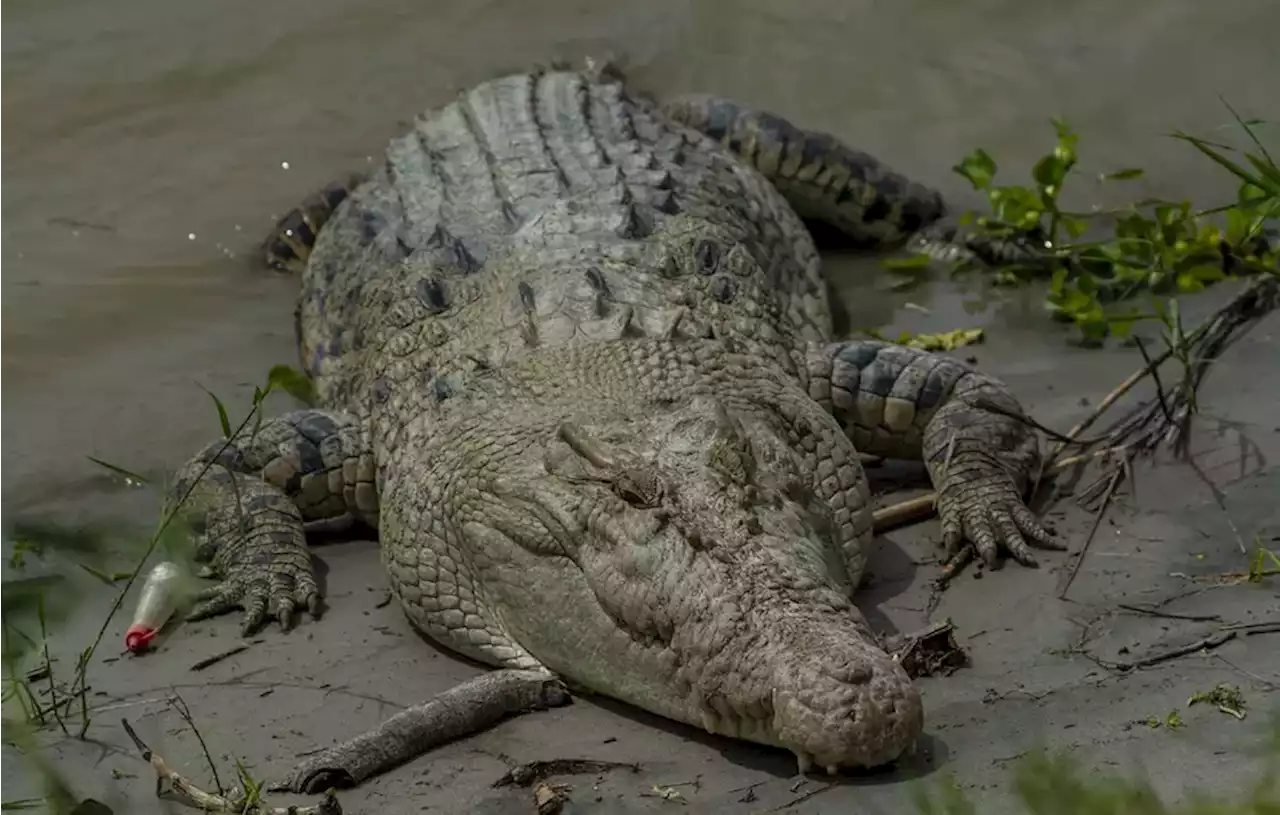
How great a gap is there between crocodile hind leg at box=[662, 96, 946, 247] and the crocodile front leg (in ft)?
5.85

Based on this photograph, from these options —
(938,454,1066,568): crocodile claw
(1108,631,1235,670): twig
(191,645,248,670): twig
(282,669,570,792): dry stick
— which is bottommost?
(191,645,248,670): twig

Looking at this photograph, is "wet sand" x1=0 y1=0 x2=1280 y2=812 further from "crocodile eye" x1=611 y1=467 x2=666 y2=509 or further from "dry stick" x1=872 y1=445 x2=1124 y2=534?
"crocodile eye" x1=611 y1=467 x2=666 y2=509

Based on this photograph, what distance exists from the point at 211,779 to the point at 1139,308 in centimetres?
373

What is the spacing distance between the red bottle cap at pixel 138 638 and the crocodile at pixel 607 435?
0.20 metres

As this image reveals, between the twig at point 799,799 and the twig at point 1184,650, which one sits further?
the twig at point 1184,650

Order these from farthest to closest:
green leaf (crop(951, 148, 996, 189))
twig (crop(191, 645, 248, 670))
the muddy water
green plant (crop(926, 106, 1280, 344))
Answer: the muddy water < green leaf (crop(951, 148, 996, 189)) < green plant (crop(926, 106, 1280, 344)) < twig (crop(191, 645, 248, 670))

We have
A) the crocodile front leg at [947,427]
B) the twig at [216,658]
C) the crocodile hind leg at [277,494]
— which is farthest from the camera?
the crocodile hind leg at [277,494]

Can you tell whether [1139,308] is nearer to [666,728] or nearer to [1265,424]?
[1265,424]

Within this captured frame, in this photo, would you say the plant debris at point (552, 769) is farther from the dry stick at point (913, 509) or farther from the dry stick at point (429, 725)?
the dry stick at point (913, 509)

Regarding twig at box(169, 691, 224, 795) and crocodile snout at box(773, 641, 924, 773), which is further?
twig at box(169, 691, 224, 795)

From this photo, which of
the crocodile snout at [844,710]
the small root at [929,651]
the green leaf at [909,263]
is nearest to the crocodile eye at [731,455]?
the small root at [929,651]

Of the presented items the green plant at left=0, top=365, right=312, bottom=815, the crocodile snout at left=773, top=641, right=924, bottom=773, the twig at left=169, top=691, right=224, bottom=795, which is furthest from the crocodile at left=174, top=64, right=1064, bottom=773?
the twig at left=169, top=691, right=224, bottom=795

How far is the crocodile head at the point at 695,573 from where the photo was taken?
113 inches

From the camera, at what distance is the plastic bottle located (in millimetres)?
3939
